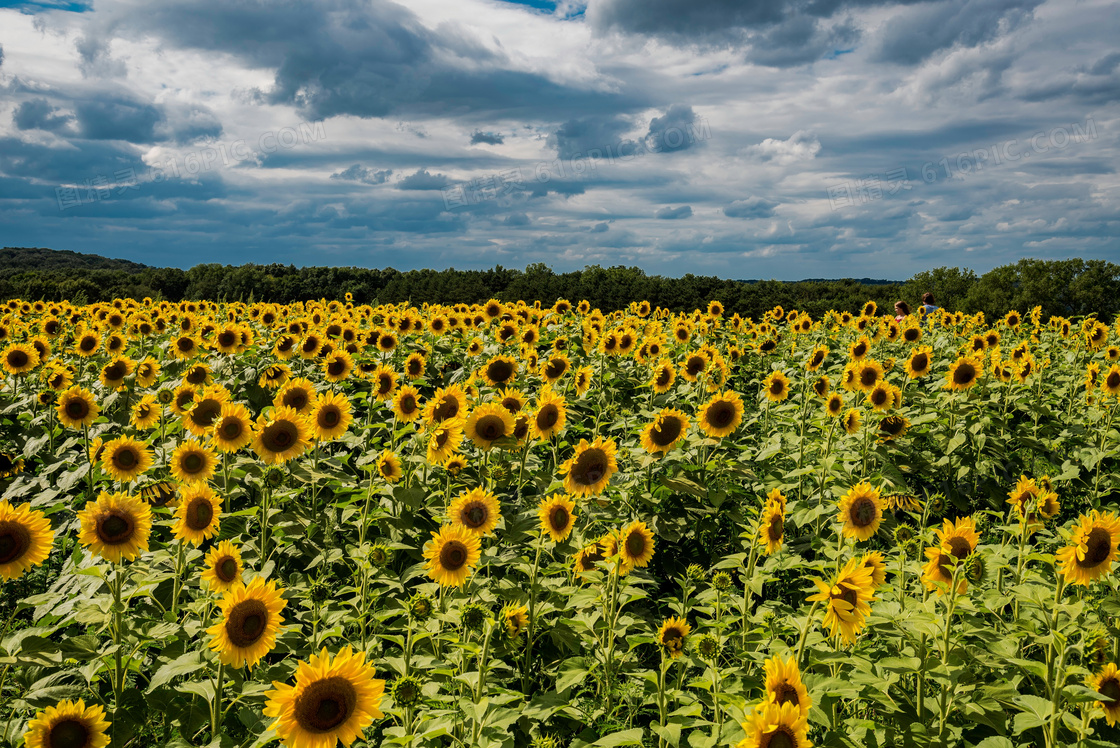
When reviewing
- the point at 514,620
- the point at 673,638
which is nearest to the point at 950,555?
the point at 673,638

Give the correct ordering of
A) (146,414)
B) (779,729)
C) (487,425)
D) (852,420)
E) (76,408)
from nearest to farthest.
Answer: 1. (779,729)
2. (487,425)
3. (76,408)
4. (146,414)
5. (852,420)

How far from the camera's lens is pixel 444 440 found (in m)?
A: 5.45

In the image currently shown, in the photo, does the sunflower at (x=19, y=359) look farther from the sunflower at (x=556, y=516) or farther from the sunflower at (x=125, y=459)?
the sunflower at (x=556, y=516)

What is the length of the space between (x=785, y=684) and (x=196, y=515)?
11.8 ft

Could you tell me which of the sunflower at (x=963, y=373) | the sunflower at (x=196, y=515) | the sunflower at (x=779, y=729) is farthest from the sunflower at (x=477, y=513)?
the sunflower at (x=963, y=373)

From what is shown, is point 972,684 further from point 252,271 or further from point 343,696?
point 252,271

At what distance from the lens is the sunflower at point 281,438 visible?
531 cm

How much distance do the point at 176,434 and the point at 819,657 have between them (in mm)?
7280

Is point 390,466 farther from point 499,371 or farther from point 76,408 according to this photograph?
point 76,408

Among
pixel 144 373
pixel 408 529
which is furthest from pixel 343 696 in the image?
pixel 144 373

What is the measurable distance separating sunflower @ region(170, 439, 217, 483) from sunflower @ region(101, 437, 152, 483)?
0.69 feet

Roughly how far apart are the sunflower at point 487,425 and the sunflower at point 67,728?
9.61 feet

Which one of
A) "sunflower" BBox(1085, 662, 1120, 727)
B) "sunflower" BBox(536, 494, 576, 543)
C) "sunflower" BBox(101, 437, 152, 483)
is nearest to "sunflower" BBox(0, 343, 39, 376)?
"sunflower" BBox(101, 437, 152, 483)

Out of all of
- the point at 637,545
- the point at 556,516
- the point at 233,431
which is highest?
the point at 233,431
